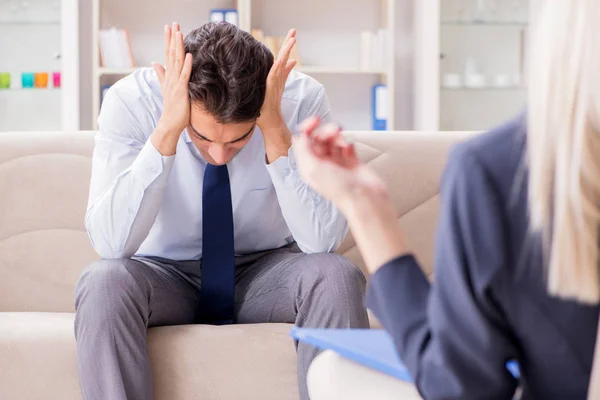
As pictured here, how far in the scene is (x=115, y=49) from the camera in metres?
4.08

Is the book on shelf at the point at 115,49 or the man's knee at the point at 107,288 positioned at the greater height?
the book on shelf at the point at 115,49

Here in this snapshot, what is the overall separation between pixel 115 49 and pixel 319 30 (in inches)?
40.3

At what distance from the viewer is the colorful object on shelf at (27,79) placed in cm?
416

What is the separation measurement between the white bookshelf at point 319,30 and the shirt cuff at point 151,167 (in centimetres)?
243

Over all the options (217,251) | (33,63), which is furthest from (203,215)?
(33,63)

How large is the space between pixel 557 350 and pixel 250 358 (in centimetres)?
108

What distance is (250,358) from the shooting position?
1.71 meters

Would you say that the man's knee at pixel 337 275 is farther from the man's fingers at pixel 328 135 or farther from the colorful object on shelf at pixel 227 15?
the colorful object on shelf at pixel 227 15

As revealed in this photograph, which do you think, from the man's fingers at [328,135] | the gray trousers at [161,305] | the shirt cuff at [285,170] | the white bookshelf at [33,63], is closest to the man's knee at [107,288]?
the gray trousers at [161,305]

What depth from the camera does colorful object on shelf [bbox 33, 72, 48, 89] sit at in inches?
164

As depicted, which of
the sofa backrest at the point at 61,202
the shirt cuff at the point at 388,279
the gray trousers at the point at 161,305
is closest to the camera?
the shirt cuff at the point at 388,279

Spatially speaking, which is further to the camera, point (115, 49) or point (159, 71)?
point (115, 49)

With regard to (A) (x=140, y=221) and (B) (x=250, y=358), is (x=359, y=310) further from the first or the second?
(A) (x=140, y=221)

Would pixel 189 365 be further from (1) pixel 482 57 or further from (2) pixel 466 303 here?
(1) pixel 482 57
